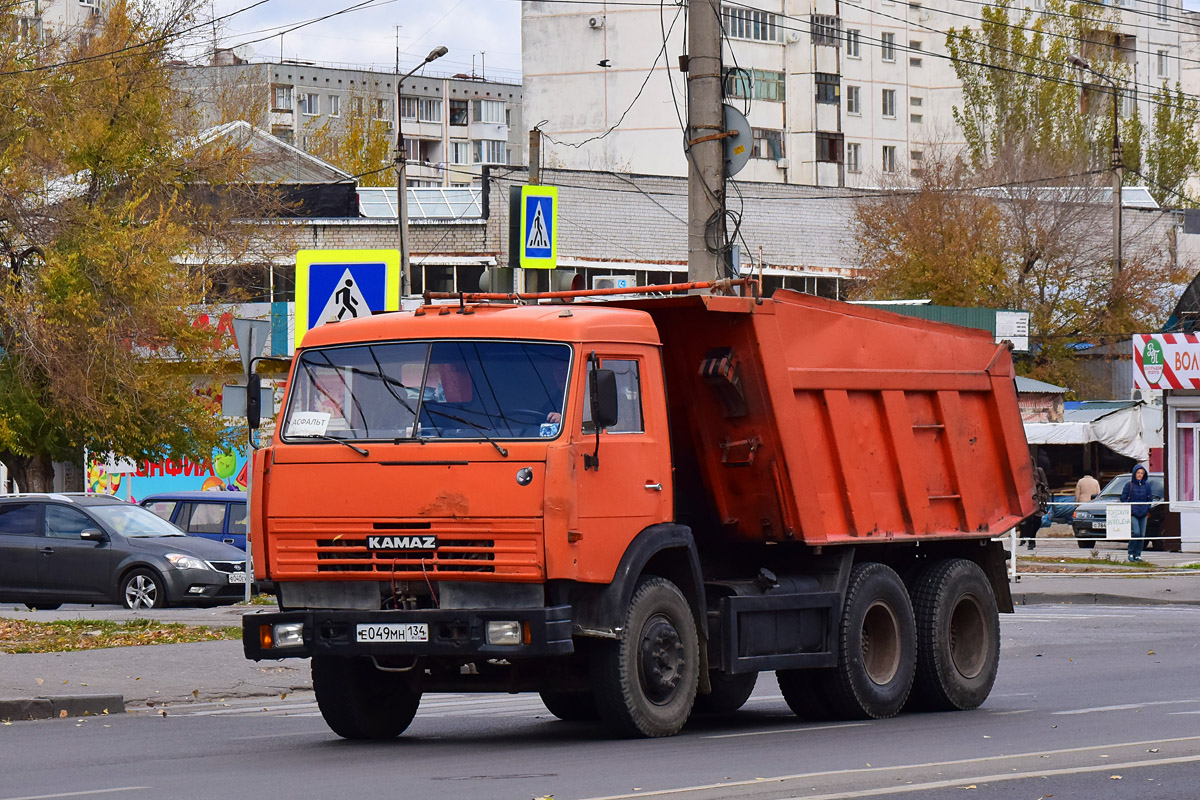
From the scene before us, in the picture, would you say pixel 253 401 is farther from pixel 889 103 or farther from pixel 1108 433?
pixel 889 103

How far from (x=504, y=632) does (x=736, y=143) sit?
7.75 m

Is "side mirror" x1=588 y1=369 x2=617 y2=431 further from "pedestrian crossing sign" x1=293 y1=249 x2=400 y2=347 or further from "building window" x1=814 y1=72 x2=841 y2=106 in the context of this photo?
"building window" x1=814 y1=72 x2=841 y2=106

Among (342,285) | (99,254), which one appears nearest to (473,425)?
(342,285)

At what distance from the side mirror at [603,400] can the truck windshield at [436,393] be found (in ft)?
0.60

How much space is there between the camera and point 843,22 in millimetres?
92000

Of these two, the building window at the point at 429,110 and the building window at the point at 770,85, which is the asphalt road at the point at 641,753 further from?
the building window at the point at 429,110

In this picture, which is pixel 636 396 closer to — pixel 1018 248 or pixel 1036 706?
pixel 1036 706

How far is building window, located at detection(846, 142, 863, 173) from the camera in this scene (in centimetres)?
9444

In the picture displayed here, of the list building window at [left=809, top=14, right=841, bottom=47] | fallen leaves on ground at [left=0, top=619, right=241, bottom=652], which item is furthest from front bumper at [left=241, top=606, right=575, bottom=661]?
building window at [left=809, top=14, right=841, bottom=47]

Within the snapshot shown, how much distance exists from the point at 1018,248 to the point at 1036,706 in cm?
4977

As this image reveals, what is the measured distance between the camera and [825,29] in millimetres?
89750

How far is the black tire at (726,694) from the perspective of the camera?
13219 mm

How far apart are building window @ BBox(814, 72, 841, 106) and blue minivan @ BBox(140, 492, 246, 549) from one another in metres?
65.2

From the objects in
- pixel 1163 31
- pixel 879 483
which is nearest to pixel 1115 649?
pixel 879 483
